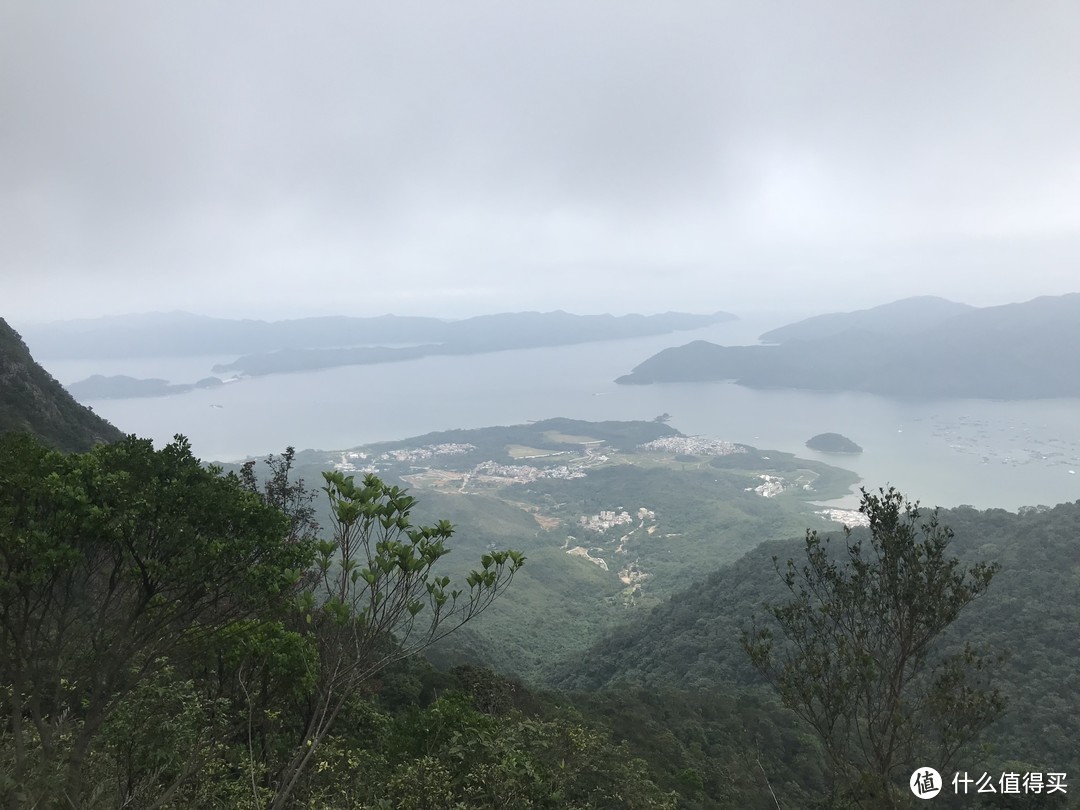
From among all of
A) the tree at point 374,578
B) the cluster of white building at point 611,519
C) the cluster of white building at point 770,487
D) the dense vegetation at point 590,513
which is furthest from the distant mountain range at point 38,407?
the cluster of white building at point 770,487

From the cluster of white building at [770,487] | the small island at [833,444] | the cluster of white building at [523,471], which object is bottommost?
the cluster of white building at [770,487]

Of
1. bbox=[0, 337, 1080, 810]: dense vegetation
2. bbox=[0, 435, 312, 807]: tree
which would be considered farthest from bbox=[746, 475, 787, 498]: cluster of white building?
bbox=[0, 435, 312, 807]: tree

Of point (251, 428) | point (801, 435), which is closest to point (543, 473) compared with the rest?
point (801, 435)

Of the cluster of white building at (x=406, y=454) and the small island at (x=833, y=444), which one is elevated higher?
the cluster of white building at (x=406, y=454)

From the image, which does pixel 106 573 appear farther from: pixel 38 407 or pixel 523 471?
pixel 523 471

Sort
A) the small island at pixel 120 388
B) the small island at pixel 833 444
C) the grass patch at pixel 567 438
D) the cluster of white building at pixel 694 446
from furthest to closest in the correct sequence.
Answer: the small island at pixel 120 388, the grass patch at pixel 567 438, the cluster of white building at pixel 694 446, the small island at pixel 833 444

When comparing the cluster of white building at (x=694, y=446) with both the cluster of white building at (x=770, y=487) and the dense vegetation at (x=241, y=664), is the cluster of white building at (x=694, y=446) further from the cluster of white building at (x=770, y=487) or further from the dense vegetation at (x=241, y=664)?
the dense vegetation at (x=241, y=664)
